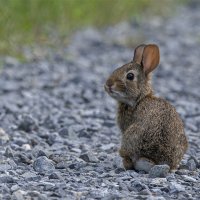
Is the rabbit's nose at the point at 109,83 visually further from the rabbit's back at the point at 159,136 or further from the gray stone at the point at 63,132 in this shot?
the gray stone at the point at 63,132

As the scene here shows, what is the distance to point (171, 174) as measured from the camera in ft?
21.1

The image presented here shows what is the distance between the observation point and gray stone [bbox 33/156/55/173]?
255 inches

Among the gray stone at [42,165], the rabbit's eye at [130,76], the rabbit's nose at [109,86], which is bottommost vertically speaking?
the gray stone at [42,165]

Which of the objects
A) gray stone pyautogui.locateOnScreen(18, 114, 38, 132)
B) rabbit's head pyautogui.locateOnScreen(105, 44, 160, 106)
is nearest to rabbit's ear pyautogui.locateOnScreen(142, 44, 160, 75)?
rabbit's head pyautogui.locateOnScreen(105, 44, 160, 106)

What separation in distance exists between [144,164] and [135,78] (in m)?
0.92

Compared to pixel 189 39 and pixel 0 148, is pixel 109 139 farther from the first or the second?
pixel 189 39

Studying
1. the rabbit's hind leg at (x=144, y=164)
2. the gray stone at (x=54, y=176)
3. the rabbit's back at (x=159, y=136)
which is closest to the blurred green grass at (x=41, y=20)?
the rabbit's back at (x=159, y=136)

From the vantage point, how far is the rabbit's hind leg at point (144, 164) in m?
6.46

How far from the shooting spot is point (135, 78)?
7.08m

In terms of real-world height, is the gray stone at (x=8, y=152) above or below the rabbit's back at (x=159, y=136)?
below

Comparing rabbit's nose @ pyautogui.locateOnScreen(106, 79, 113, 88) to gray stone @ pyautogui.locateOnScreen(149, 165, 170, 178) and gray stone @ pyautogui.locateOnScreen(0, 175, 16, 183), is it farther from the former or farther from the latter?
gray stone @ pyautogui.locateOnScreen(0, 175, 16, 183)

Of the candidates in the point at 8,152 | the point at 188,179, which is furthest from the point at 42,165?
the point at 188,179

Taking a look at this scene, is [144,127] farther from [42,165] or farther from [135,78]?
[42,165]

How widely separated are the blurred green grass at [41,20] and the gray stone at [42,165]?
455 cm
